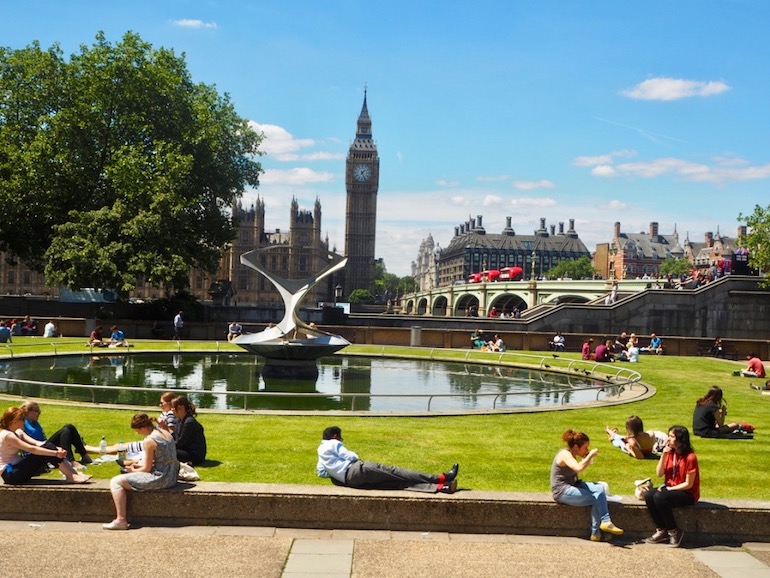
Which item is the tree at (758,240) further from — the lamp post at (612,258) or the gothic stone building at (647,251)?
the lamp post at (612,258)

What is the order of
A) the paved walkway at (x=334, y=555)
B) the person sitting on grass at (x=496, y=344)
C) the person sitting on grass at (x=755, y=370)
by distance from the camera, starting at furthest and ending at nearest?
the person sitting on grass at (x=496, y=344)
the person sitting on grass at (x=755, y=370)
the paved walkway at (x=334, y=555)

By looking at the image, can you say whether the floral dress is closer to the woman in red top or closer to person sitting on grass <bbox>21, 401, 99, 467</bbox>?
person sitting on grass <bbox>21, 401, 99, 467</bbox>

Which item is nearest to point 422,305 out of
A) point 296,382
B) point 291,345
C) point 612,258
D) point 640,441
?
point 612,258

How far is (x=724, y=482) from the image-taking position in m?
10.3

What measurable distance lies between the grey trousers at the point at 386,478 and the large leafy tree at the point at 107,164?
31.5m

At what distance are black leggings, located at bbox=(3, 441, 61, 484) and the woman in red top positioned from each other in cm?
661

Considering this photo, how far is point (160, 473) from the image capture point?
873 cm

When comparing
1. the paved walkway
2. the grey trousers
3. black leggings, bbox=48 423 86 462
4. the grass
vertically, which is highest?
black leggings, bbox=48 423 86 462

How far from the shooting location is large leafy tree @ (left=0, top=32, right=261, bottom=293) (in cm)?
3938

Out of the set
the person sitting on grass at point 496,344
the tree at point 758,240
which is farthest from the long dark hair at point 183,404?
the tree at point 758,240

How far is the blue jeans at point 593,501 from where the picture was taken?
852cm

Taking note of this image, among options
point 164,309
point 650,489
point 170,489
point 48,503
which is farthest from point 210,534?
point 164,309

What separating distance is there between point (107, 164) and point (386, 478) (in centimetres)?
3847

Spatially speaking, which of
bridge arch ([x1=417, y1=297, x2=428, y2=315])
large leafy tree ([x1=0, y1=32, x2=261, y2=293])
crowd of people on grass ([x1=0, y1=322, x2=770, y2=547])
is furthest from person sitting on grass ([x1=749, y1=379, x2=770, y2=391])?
bridge arch ([x1=417, y1=297, x2=428, y2=315])
